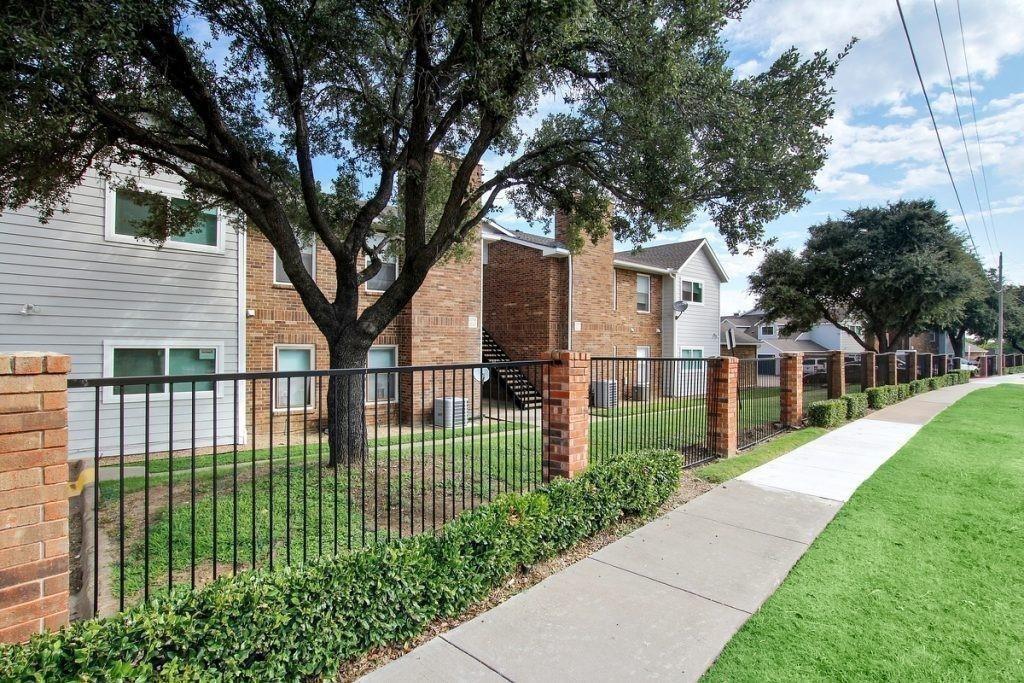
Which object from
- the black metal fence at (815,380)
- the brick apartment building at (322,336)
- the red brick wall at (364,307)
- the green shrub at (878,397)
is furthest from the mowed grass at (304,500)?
the green shrub at (878,397)

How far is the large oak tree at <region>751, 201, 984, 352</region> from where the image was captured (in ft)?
62.8

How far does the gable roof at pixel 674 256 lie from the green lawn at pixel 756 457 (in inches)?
412

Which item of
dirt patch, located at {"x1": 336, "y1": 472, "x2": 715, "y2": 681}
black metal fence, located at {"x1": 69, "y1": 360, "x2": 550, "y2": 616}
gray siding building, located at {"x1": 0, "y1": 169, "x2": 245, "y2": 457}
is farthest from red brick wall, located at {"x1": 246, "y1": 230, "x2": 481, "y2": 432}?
dirt patch, located at {"x1": 336, "y1": 472, "x2": 715, "y2": 681}

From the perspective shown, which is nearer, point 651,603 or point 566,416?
point 651,603

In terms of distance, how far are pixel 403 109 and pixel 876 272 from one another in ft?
68.2

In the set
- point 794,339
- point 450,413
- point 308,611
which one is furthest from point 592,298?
point 794,339

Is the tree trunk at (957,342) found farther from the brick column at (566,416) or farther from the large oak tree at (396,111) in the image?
the brick column at (566,416)

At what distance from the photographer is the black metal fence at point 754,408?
29.7ft

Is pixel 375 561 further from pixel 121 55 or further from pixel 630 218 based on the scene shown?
pixel 630 218

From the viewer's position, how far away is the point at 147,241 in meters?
8.74

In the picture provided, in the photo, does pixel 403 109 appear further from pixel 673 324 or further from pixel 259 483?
pixel 673 324

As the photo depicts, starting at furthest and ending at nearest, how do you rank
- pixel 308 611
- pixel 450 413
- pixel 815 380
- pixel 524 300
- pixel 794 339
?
pixel 794 339, pixel 524 300, pixel 815 380, pixel 450 413, pixel 308 611

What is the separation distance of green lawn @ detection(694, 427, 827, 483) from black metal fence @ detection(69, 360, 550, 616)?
7.93 ft

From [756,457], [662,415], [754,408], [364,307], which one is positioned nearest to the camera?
[662,415]
